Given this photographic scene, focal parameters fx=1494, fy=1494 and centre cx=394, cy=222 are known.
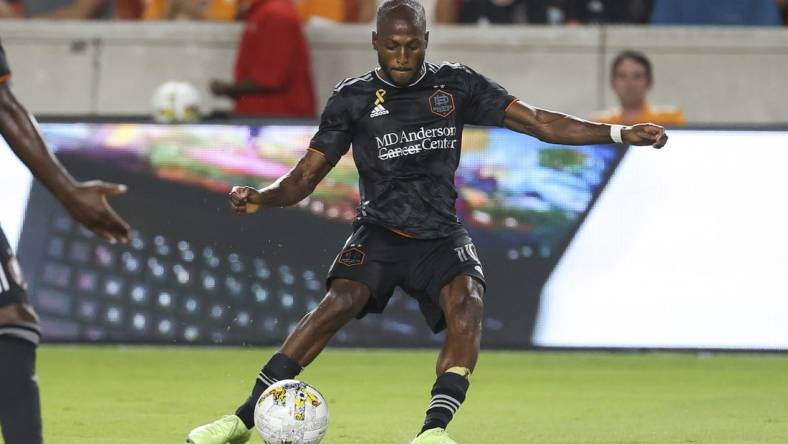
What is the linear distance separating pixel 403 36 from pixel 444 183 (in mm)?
795

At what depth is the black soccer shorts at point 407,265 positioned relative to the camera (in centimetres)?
718

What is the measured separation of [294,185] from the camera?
7.18m

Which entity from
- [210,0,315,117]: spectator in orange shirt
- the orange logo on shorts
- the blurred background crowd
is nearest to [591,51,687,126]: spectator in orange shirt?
the blurred background crowd

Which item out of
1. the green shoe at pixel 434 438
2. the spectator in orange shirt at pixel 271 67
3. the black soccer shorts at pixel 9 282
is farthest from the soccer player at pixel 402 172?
the spectator in orange shirt at pixel 271 67

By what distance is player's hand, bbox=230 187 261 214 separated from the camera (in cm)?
674

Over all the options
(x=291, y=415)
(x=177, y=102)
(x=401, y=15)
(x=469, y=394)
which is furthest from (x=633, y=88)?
(x=291, y=415)

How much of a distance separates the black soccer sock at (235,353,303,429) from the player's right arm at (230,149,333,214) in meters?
0.74

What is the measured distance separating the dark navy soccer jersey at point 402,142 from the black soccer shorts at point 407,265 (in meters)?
0.07

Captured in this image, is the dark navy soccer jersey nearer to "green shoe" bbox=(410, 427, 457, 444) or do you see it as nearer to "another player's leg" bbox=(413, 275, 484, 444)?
"another player's leg" bbox=(413, 275, 484, 444)

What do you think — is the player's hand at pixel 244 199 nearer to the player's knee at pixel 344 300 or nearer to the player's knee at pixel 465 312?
the player's knee at pixel 344 300

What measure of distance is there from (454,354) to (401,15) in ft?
5.23

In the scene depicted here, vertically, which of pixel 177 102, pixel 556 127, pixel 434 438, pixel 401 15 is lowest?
pixel 434 438

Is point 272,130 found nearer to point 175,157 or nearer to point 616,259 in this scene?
point 175,157

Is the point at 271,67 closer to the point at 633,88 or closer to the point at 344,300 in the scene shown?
the point at 633,88
